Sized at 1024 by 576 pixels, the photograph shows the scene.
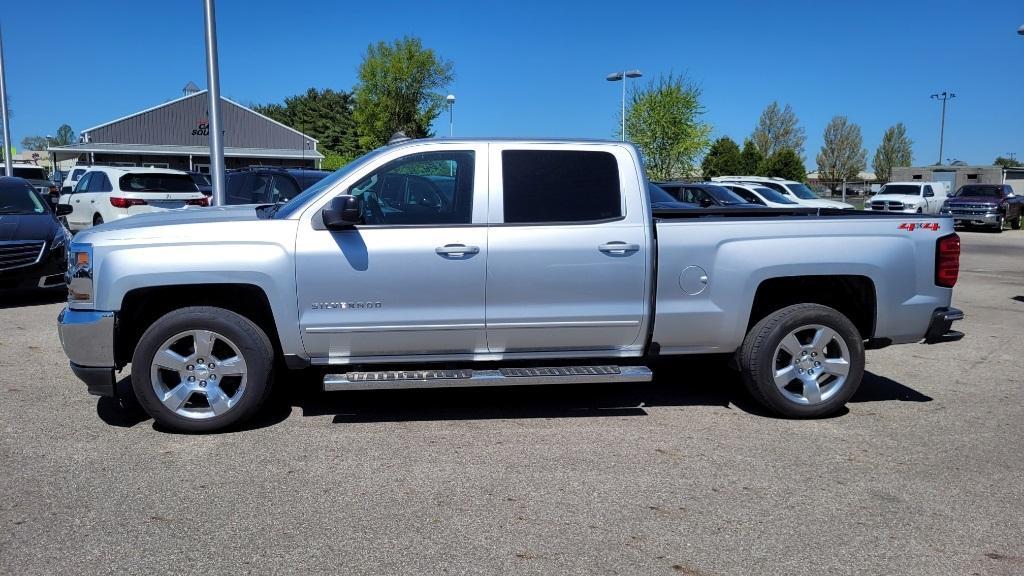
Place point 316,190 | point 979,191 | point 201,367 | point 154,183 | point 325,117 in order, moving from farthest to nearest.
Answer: point 325,117 < point 979,191 < point 154,183 < point 316,190 < point 201,367

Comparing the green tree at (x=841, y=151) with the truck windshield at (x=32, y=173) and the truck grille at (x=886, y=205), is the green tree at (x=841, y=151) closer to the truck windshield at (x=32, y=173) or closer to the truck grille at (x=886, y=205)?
the truck grille at (x=886, y=205)

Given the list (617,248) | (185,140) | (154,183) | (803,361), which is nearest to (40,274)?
(154,183)

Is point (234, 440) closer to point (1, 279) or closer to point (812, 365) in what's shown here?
point (812, 365)

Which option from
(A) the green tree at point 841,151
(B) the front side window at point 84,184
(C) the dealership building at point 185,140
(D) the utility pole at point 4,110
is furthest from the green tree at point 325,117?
(B) the front side window at point 84,184

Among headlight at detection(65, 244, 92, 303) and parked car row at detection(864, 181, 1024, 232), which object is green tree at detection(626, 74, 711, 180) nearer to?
parked car row at detection(864, 181, 1024, 232)

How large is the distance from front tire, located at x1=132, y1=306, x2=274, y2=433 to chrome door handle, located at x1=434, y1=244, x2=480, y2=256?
4.10 ft

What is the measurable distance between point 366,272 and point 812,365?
10.2 ft

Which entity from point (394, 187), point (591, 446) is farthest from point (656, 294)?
point (394, 187)

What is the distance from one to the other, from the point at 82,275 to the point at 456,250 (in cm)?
234

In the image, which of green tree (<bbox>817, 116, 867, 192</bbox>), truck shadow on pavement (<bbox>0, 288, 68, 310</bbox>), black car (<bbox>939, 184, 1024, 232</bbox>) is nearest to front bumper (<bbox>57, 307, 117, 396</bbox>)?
truck shadow on pavement (<bbox>0, 288, 68, 310</bbox>)

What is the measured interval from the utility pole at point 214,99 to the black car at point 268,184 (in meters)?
0.79

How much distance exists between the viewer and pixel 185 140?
57500mm

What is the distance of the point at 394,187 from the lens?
5.50 m

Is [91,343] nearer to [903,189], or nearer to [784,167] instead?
[903,189]
